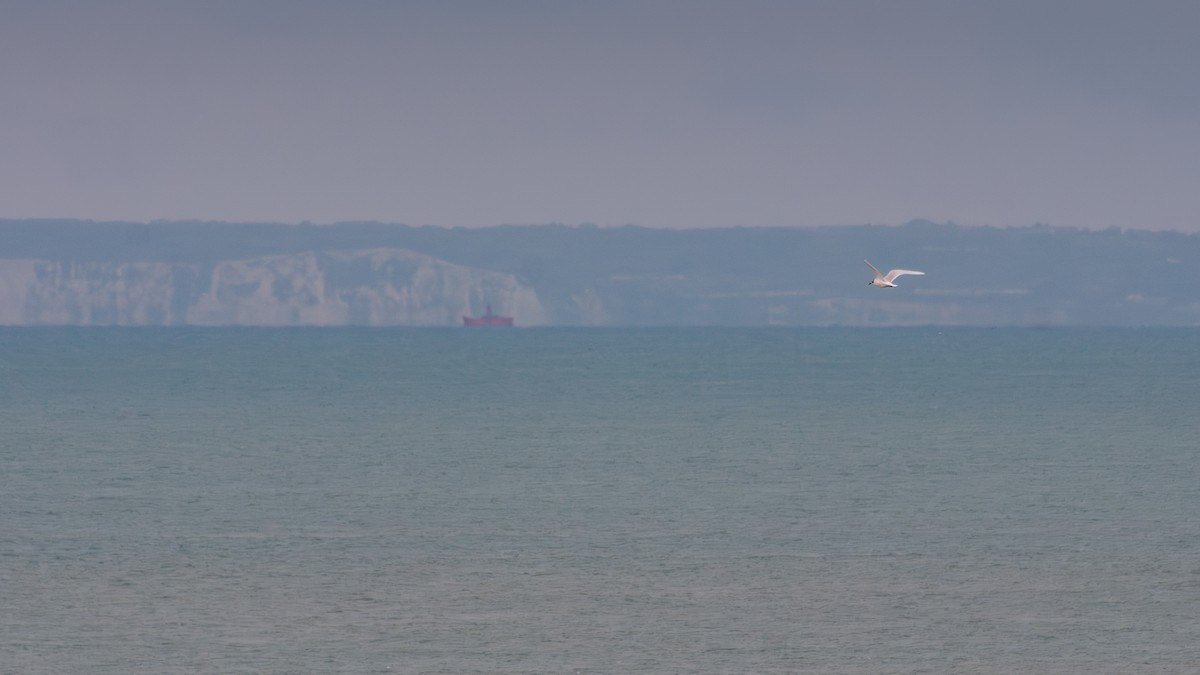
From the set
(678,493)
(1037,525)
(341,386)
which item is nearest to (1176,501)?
(1037,525)

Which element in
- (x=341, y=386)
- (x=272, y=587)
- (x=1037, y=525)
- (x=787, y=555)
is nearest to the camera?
(x=272, y=587)

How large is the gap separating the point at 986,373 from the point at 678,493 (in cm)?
8801

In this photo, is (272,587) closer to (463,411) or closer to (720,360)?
(463,411)

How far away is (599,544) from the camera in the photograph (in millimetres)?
29047

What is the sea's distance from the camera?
2095 centimetres

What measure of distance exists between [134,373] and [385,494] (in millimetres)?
85265

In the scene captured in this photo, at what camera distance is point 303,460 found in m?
46.0

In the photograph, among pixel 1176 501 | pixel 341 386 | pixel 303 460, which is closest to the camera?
pixel 1176 501

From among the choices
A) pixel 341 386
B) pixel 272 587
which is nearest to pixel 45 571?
pixel 272 587

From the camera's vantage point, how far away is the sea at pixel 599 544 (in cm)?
2095

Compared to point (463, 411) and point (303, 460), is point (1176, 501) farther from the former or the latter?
point (463, 411)

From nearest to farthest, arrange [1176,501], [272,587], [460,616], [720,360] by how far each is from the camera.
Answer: [460,616] < [272,587] < [1176,501] < [720,360]

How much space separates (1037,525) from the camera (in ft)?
103

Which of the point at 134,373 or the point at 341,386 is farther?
the point at 134,373
